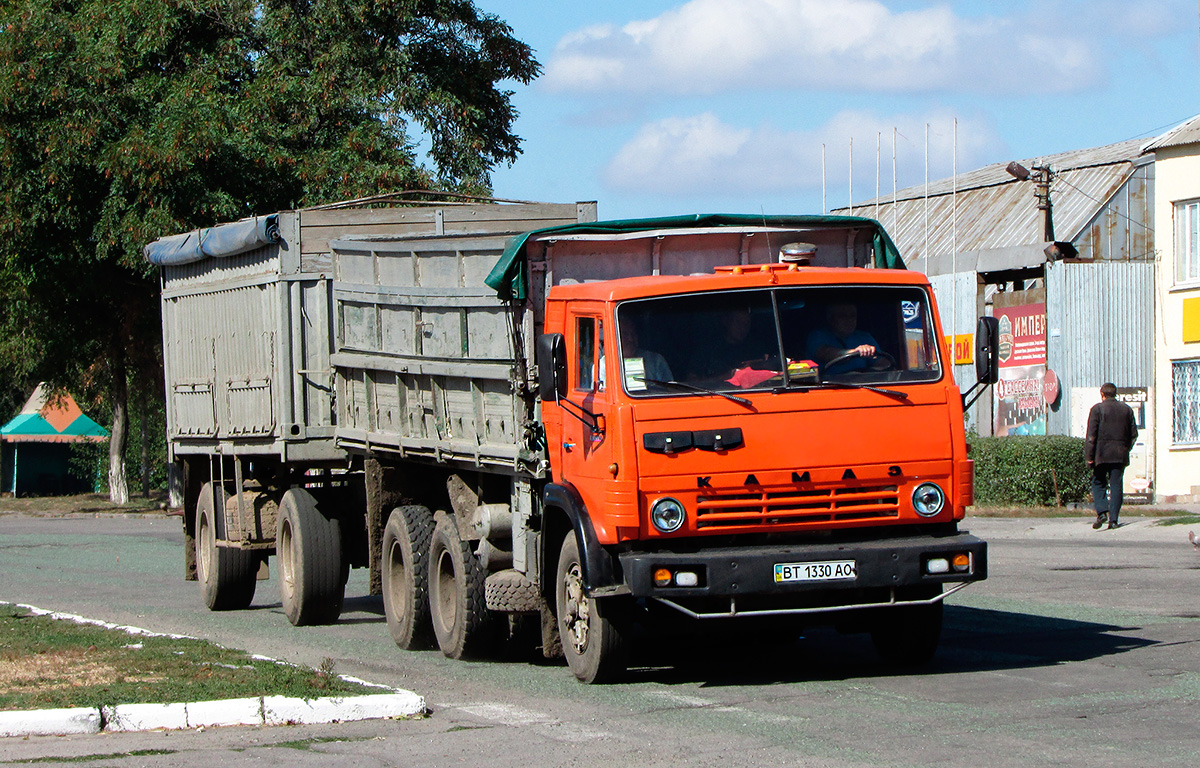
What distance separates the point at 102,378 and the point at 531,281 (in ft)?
118

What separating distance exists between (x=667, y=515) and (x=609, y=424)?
2.00 feet

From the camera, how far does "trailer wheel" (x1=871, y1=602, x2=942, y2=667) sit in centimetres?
967

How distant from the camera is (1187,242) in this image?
27578mm

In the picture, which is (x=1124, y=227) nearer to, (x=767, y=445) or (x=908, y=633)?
(x=908, y=633)

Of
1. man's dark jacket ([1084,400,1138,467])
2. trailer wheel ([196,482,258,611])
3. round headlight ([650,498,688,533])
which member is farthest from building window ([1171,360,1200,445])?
round headlight ([650,498,688,533])

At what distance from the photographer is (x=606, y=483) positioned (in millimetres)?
8859

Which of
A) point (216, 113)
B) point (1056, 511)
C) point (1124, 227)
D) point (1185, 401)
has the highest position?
point (216, 113)

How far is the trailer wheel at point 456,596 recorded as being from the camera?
10852mm

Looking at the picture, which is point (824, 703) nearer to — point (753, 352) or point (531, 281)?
point (753, 352)

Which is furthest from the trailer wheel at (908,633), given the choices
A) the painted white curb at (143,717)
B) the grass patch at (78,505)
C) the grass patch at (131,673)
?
the grass patch at (78,505)

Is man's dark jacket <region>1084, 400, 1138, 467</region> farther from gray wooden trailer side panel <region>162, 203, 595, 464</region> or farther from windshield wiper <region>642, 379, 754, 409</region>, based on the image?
windshield wiper <region>642, 379, 754, 409</region>

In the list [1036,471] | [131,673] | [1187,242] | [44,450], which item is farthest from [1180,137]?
[44,450]

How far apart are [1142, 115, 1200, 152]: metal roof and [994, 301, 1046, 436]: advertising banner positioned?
3.44 meters

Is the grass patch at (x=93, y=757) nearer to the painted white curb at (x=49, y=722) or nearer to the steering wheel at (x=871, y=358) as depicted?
the painted white curb at (x=49, y=722)
